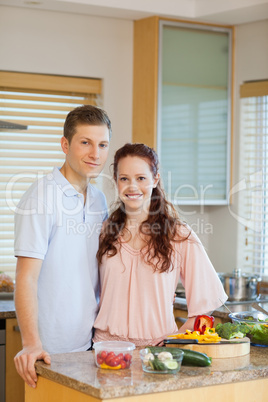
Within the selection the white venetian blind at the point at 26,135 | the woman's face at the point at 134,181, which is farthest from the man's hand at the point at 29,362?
the white venetian blind at the point at 26,135

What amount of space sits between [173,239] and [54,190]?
483 mm

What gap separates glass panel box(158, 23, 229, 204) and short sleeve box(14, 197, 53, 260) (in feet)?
5.94

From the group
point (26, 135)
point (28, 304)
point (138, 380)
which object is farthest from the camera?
point (26, 135)

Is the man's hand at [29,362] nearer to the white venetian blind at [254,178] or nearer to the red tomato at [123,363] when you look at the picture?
the red tomato at [123,363]

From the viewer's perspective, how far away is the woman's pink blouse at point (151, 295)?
2.49 metres

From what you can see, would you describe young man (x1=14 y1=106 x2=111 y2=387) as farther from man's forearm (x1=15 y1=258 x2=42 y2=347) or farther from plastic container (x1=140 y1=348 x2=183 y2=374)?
plastic container (x1=140 y1=348 x2=183 y2=374)

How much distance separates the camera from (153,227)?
2.58m

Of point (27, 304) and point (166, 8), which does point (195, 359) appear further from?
point (166, 8)

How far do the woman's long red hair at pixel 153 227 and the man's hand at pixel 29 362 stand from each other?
548 millimetres

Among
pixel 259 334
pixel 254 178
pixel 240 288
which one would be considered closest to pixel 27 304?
pixel 259 334

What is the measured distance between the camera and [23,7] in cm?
397

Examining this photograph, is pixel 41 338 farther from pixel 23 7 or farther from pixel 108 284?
pixel 23 7

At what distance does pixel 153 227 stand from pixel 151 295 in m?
0.26

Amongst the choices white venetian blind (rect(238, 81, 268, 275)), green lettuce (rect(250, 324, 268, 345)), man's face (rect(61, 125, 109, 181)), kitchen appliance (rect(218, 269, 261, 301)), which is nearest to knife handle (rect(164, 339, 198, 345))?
green lettuce (rect(250, 324, 268, 345))
